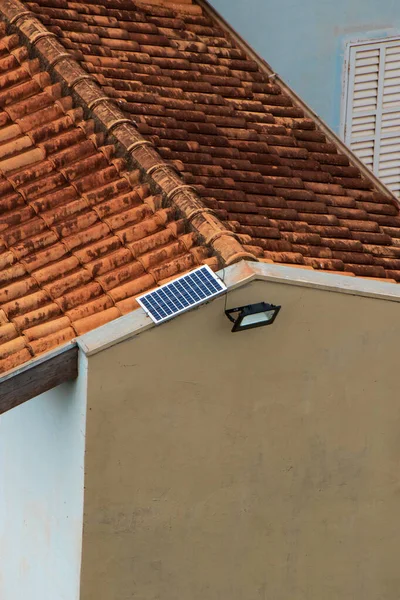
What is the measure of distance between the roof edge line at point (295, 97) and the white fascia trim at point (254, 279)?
251 cm

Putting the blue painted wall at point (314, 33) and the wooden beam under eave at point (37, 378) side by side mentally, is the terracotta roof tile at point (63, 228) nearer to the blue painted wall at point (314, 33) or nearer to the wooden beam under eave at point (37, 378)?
the wooden beam under eave at point (37, 378)

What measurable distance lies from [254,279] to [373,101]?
216 inches

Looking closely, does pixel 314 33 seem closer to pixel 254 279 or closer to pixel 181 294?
pixel 254 279

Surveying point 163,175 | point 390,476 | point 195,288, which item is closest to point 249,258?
point 195,288

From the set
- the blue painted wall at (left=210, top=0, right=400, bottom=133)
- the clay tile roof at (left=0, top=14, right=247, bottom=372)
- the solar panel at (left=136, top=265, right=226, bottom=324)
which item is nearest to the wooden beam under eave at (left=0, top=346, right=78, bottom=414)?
the clay tile roof at (left=0, top=14, right=247, bottom=372)

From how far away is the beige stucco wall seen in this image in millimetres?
7754

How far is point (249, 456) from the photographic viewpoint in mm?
8164

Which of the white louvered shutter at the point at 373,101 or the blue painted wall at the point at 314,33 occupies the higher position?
the blue painted wall at the point at 314,33

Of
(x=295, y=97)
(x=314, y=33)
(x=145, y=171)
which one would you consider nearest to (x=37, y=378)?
(x=145, y=171)

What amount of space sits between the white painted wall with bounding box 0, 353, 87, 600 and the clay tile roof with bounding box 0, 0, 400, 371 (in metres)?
0.61

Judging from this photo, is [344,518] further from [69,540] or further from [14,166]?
[14,166]

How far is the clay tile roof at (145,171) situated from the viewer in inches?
320

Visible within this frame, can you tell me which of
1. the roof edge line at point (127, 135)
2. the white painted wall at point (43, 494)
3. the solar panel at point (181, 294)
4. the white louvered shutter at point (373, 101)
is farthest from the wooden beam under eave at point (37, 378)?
the white louvered shutter at point (373, 101)

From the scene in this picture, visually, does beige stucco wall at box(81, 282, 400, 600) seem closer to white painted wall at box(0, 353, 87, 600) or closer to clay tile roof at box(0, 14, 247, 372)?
white painted wall at box(0, 353, 87, 600)
